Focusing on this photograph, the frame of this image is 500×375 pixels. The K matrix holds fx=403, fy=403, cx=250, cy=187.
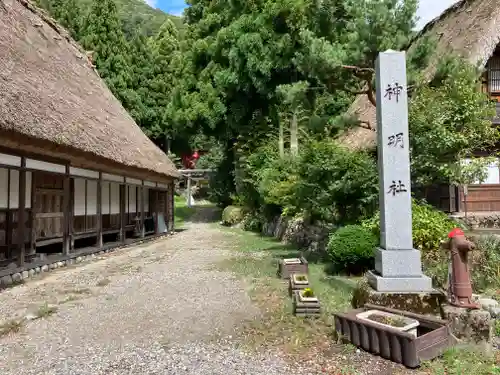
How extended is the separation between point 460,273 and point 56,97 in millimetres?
9936

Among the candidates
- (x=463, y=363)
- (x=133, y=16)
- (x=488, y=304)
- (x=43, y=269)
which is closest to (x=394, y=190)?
(x=488, y=304)

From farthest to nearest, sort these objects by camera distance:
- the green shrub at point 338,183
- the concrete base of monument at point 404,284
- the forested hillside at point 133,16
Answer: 1. the forested hillside at point 133,16
2. the green shrub at point 338,183
3. the concrete base of monument at point 404,284

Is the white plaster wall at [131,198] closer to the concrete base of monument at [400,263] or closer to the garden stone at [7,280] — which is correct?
the garden stone at [7,280]

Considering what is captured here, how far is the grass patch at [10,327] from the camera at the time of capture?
5.02 meters

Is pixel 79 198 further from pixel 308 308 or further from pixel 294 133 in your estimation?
pixel 294 133

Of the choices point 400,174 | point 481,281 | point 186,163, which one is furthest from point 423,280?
point 186,163

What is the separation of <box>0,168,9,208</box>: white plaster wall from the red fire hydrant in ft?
28.7

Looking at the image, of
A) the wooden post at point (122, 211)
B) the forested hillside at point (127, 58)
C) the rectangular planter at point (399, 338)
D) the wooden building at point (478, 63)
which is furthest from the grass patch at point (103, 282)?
the forested hillside at point (127, 58)

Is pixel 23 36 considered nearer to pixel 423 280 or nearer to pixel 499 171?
pixel 423 280

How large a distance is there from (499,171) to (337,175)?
5152mm

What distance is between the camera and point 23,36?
38.0 feet

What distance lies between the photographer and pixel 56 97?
408 inches

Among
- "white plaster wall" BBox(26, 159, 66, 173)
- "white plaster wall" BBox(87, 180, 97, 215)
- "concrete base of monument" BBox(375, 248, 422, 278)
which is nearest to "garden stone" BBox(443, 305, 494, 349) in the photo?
"concrete base of monument" BBox(375, 248, 422, 278)

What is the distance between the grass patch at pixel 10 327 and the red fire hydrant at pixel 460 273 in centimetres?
533
